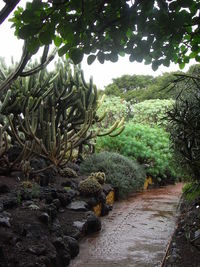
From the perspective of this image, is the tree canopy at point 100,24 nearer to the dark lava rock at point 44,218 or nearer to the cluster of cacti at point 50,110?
the dark lava rock at point 44,218

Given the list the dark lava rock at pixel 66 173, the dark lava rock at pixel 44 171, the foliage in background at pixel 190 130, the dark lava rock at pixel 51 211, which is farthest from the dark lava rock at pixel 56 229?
the dark lava rock at pixel 66 173

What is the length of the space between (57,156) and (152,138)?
602cm

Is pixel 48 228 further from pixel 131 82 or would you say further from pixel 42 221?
pixel 131 82

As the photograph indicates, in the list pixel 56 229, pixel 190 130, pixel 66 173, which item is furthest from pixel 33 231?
pixel 66 173

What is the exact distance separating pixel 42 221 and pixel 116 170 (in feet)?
16.1

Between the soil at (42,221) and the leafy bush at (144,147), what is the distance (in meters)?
4.61

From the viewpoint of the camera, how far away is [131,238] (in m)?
5.47

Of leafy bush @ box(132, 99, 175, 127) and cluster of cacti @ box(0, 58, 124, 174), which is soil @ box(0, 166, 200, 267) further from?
leafy bush @ box(132, 99, 175, 127)

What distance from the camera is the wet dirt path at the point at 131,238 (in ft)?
14.6

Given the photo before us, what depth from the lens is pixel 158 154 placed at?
12195 millimetres

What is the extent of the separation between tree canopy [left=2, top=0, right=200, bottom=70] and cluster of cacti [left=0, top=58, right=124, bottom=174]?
405cm

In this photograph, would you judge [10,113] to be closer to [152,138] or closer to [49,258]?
[49,258]

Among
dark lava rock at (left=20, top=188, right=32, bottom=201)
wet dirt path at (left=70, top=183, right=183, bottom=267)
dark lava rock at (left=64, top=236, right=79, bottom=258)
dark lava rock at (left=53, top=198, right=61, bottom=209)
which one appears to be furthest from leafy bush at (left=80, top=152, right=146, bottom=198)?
dark lava rock at (left=64, top=236, right=79, bottom=258)

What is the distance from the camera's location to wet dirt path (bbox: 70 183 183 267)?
176 inches
